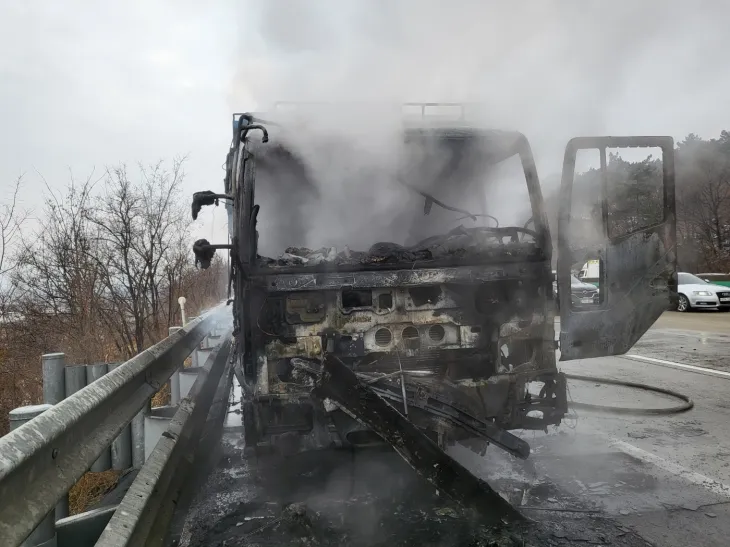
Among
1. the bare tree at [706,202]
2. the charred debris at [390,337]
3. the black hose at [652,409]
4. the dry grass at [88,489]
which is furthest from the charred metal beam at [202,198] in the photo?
the bare tree at [706,202]

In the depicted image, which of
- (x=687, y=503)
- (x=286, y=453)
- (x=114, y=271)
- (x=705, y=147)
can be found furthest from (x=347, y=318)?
(x=114, y=271)

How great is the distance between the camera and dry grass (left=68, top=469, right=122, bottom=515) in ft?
18.5

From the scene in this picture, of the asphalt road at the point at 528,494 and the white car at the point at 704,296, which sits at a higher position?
the white car at the point at 704,296

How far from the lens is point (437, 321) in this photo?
3.97 metres

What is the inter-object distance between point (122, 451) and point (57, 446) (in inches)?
105

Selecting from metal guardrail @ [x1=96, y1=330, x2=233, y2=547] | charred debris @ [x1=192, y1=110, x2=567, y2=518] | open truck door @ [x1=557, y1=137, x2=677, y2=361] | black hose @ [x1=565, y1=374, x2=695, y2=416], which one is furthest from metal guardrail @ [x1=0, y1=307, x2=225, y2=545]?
black hose @ [x1=565, y1=374, x2=695, y2=416]

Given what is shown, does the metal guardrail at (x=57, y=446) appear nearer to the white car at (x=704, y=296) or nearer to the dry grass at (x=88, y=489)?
the dry grass at (x=88, y=489)

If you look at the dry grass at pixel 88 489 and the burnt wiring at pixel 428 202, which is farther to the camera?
the dry grass at pixel 88 489

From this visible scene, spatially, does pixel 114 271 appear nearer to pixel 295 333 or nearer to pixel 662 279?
pixel 295 333

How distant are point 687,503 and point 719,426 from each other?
7.36 ft

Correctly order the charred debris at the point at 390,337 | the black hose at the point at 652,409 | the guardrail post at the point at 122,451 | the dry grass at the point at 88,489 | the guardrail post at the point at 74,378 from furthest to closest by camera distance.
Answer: the black hose at the point at 652,409, the dry grass at the point at 88,489, the guardrail post at the point at 122,451, the guardrail post at the point at 74,378, the charred debris at the point at 390,337

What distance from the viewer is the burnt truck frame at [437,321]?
12.3 feet

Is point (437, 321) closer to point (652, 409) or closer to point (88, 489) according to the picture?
point (652, 409)

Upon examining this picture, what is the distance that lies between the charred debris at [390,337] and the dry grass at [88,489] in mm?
2920
